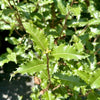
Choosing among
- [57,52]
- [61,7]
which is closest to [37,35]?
[57,52]

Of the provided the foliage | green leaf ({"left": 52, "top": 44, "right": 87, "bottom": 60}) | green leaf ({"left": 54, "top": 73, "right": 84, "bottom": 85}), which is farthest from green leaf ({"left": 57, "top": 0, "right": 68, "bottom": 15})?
green leaf ({"left": 52, "top": 44, "right": 87, "bottom": 60})

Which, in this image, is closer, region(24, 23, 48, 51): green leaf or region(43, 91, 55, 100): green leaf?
region(24, 23, 48, 51): green leaf

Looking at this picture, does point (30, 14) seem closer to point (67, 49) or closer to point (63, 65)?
point (63, 65)

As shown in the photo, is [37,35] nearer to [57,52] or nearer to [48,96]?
[57,52]

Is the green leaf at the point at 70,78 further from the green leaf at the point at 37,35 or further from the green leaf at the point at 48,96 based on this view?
the green leaf at the point at 37,35

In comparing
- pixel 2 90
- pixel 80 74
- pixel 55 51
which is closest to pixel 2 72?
pixel 2 90

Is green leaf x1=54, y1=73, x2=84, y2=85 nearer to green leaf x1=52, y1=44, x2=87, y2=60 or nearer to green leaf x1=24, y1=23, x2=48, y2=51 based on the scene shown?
green leaf x1=52, y1=44, x2=87, y2=60

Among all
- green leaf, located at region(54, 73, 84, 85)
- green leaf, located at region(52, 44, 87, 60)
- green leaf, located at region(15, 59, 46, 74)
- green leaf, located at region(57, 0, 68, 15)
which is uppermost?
green leaf, located at region(57, 0, 68, 15)
